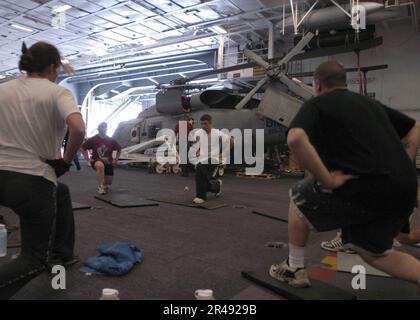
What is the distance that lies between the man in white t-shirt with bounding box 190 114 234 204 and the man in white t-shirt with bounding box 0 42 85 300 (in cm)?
385

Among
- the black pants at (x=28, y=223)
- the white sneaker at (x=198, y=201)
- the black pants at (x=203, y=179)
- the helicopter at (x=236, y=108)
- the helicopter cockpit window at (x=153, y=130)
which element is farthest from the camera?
the helicopter cockpit window at (x=153, y=130)

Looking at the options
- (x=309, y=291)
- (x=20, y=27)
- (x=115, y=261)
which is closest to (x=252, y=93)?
(x=115, y=261)

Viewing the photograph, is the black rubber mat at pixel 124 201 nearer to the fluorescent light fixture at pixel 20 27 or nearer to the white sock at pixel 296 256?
the white sock at pixel 296 256

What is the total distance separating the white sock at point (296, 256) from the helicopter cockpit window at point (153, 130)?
1117 cm

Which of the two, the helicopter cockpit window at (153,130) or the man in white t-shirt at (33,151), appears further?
the helicopter cockpit window at (153,130)

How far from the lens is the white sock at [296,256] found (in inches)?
83.3

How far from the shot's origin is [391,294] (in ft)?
7.12

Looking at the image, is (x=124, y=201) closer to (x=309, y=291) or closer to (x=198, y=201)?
(x=198, y=201)

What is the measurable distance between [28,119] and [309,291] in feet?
6.60

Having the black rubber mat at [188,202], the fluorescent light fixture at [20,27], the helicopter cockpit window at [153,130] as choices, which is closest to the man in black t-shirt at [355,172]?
the black rubber mat at [188,202]

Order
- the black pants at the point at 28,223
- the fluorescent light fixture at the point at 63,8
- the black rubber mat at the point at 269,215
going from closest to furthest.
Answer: the black pants at the point at 28,223 < the black rubber mat at the point at 269,215 < the fluorescent light fixture at the point at 63,8

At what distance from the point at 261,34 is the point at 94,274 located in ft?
44.2

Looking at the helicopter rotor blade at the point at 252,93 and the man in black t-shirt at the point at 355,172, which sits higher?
the helicopter rotor blade at the point at 252,93
